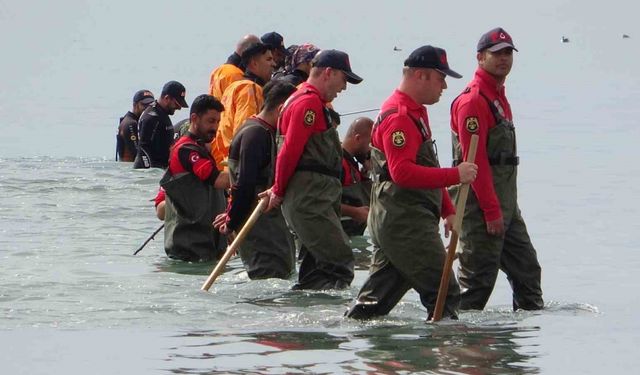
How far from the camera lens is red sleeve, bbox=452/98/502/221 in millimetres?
13633

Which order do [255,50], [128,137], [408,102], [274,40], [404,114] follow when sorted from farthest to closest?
[128,137], [274,40], [255,50], [408,102], [404,114]

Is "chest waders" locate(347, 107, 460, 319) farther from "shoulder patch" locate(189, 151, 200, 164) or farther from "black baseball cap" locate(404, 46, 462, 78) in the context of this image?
"shoulder patch" locate(189, 151, 200, 164)

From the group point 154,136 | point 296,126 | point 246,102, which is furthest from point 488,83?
point 154,136

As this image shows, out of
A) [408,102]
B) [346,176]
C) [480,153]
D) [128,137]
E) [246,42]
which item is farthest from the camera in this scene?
[128,137]

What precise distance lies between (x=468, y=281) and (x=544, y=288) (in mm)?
3026

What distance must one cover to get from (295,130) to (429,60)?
5.76 feet

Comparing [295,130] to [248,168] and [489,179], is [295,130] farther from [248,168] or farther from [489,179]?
[489,179]

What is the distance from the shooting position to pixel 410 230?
13039 millimetres

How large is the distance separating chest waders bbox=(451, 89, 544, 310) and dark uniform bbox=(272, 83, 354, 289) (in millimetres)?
1060

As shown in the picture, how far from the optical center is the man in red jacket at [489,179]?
13.7 metres

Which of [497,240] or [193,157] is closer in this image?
[497,240]

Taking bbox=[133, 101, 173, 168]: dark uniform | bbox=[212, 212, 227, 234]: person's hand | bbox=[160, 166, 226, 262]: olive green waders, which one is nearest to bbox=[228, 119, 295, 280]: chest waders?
bbox=[212, 212, 227, 234]: person's hand

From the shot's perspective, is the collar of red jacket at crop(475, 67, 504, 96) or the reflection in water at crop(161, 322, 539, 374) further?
the collar of red jacket at crop(475, 67, 504, 96)

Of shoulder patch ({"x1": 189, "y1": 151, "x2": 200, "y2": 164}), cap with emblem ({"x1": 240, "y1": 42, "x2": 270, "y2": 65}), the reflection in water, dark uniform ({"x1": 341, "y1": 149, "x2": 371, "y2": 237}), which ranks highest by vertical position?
cap with emblem ({"x1": 240, "y1": 42, "x2": 270, "y2": 65})
